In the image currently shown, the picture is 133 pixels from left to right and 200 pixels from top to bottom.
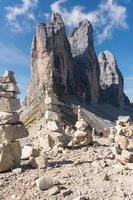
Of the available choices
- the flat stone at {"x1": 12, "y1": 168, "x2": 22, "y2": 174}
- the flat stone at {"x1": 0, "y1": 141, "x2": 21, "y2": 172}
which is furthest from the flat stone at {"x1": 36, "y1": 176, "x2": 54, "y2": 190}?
the flat stone at {"x1": 0, "y1": 141, "x2": 21, "y2": 172}

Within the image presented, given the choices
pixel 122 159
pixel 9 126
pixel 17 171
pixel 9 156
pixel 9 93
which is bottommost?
pixel 122 159

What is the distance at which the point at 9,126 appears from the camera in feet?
71.0

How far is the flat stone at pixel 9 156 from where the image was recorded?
2064 cm

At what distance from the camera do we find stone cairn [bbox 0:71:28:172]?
20.9 metres

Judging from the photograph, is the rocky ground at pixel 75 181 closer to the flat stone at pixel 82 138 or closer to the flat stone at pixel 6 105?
the flat stone at pixel 6 105

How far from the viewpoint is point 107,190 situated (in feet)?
59.0

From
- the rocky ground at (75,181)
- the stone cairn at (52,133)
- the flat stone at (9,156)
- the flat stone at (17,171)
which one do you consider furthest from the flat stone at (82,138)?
the flat stone at (17,171)

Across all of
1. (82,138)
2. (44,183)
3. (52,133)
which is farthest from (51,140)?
(44,183)

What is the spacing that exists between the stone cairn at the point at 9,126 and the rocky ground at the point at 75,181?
2.60 feet

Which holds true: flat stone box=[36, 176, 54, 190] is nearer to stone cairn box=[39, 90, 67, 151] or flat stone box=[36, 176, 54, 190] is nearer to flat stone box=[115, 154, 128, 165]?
flat stone box=[115, 154, 128, 165]

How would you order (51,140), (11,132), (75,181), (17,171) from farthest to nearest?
(51,140) < (11,132) < (17,171) < (75,181)

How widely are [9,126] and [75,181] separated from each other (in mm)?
4811

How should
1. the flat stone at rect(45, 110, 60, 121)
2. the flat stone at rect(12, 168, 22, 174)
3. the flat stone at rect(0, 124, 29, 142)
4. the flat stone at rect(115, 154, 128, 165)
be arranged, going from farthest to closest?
the flat stone at rect(45, 110, 60, 121), the flat stone at rect(115, 154, 128, 165), the flat stone at rect(0, 124, 29, 142), the flat stone at rect(12, 168, 22, 174)

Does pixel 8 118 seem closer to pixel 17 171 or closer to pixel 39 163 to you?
pixel 39 163
